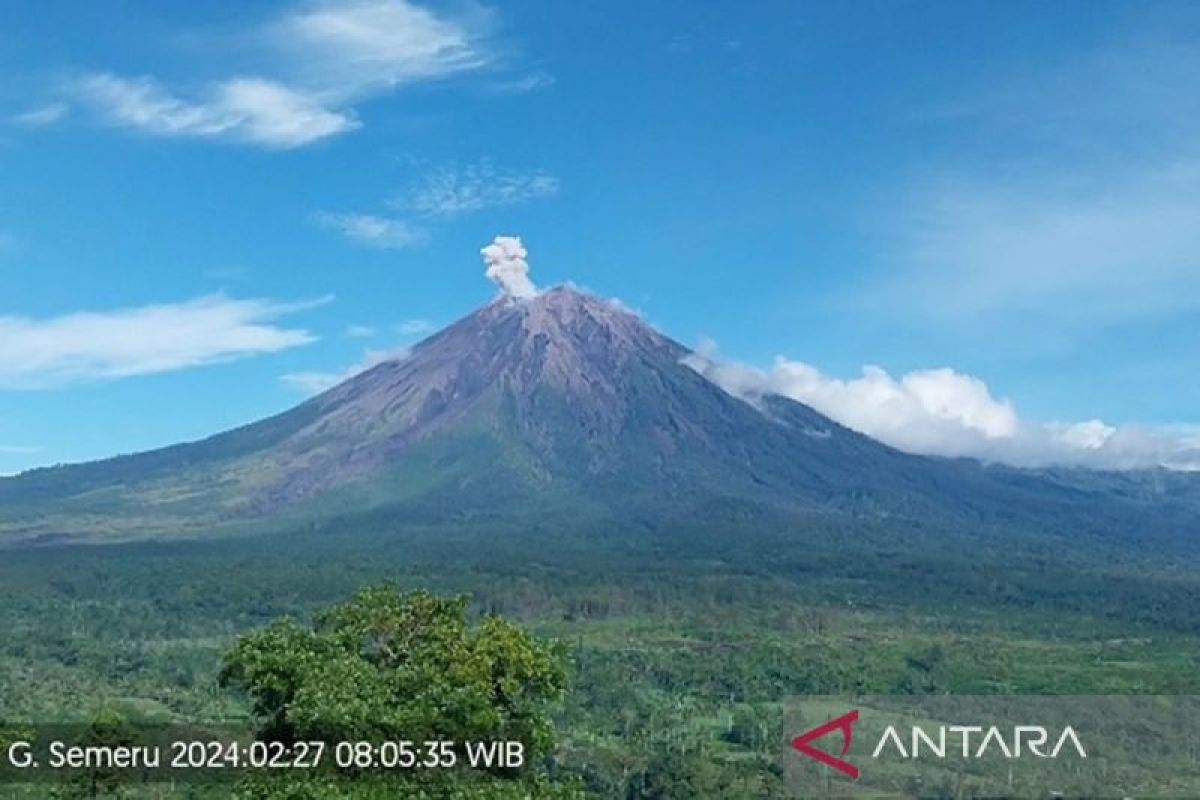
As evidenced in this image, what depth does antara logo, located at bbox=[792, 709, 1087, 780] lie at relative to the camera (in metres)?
10.2

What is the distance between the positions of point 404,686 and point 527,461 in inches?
4185

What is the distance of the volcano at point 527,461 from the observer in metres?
111

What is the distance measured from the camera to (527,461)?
11819 cm

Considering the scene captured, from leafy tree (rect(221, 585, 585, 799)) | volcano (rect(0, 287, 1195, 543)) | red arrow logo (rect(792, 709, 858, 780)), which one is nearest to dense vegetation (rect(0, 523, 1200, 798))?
leafy tree (rect(221, 585, 585, 799))

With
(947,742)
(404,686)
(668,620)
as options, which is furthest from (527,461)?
(947,742)

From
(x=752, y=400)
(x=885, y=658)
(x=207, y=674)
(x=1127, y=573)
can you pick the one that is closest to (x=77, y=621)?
(x=207, y=674)

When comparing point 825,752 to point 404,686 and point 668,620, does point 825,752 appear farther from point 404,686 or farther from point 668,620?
point 668,620

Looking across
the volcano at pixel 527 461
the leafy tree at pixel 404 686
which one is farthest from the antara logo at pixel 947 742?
the volcano at pixel 527 461

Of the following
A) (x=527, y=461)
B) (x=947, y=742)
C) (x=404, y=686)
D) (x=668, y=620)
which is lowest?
(x=668, y=620)

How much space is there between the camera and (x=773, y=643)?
61125mm

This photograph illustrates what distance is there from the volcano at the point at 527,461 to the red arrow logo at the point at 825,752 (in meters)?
94.0

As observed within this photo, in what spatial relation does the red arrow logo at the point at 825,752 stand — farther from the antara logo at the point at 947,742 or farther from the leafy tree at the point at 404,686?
the leafy tree at the point at 404,686

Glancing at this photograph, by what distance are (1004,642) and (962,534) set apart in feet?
167

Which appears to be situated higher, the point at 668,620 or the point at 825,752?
the point at 825,752
